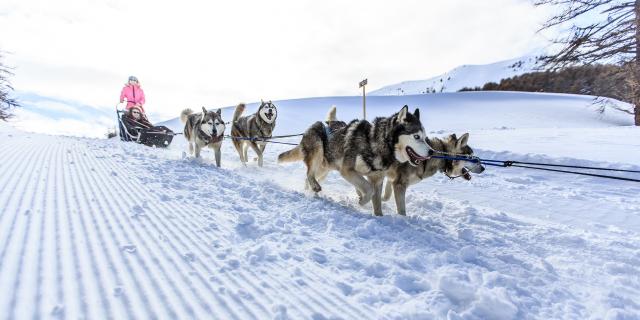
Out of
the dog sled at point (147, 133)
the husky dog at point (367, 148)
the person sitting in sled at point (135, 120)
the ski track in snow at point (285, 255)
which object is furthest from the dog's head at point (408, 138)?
the person sitting in sled at point (135, 120)

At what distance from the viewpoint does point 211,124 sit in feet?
20.9

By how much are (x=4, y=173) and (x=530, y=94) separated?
26.4m

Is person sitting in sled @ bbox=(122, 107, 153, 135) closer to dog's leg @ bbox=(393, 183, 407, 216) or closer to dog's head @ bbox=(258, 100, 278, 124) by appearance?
dog's head @ bbox=(258, 100, 278, 124)

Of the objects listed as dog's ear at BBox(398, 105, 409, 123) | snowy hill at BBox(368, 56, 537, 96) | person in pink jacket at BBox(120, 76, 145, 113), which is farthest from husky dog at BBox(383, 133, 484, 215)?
snowy hill at BBox(368, 56, 537, 96)

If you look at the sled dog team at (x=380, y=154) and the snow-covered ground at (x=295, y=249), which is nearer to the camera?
the snow-covered ground at (x=295, y=249)

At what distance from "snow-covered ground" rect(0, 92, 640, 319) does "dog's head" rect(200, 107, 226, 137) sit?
4.49 feet

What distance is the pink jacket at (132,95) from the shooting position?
1041 centimetres

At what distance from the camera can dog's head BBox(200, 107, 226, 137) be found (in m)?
6.35

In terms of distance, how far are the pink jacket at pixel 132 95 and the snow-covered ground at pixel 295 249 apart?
229 inches

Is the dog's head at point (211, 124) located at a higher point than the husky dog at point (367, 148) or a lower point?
higher

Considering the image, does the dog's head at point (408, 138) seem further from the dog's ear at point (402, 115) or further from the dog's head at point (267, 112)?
the dog's head at point (267, 112)

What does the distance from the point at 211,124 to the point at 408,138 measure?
4.02m

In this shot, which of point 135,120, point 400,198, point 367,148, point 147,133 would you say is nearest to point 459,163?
point 400,198

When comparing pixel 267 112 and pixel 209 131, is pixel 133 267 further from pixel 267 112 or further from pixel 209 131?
pixel 267 112
